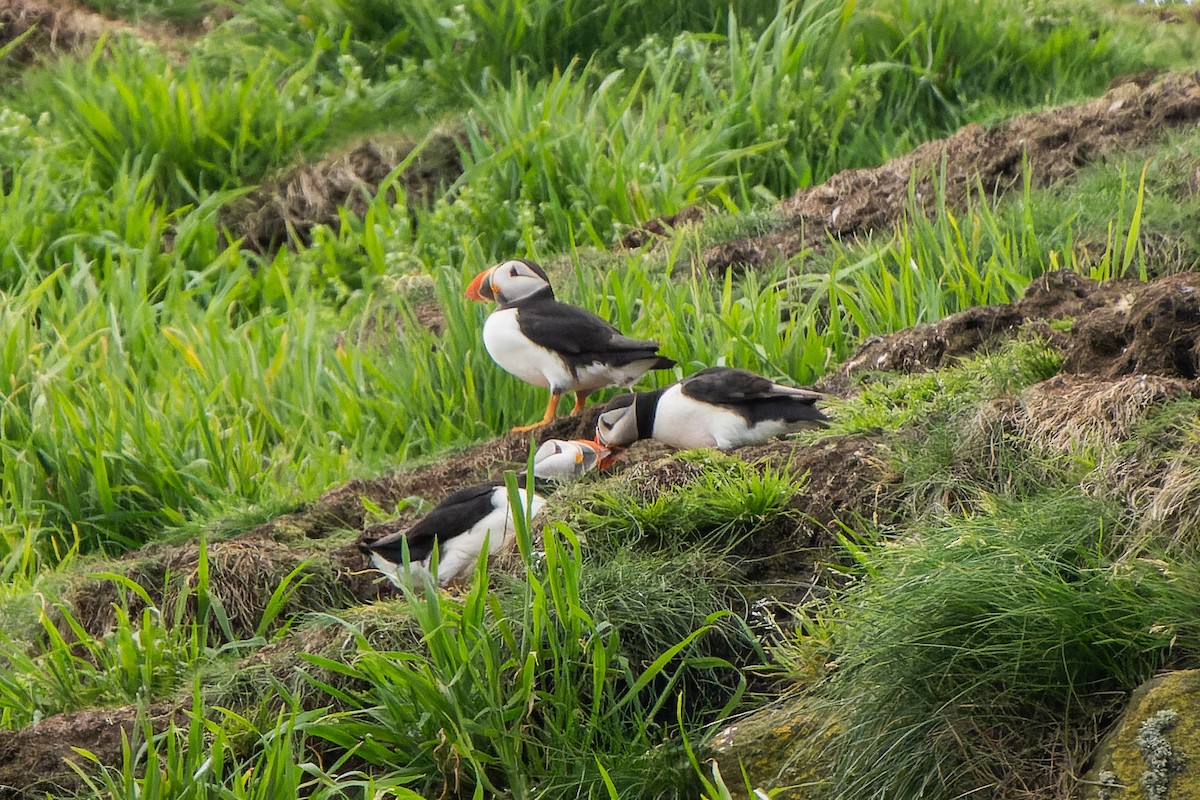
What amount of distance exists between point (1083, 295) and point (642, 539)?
70.7 inches

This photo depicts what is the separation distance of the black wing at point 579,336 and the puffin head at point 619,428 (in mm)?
445

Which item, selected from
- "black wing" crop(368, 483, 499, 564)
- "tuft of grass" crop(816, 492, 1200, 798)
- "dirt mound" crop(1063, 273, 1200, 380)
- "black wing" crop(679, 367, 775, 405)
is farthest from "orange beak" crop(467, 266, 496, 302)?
"tuft of grass" crop(816, 492, 1200, 798)

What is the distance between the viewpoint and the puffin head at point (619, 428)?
4.66m

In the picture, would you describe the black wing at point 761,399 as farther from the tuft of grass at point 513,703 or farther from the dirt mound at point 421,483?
the tuft of grass at point 513,703

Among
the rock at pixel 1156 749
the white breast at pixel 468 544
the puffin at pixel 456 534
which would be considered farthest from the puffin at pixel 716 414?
the rock at pixel 1156 749

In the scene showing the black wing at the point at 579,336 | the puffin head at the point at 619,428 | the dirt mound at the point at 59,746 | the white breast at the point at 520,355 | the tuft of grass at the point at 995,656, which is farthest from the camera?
the white breast at the point at 520,355

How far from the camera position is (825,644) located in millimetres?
3217

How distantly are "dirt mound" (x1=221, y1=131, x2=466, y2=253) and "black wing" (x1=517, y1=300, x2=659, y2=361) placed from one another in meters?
4.04

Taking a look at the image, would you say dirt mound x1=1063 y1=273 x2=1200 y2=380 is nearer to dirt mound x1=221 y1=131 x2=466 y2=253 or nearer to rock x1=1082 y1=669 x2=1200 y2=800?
rock x1=1082 y1=669 x2=1200 y2=800

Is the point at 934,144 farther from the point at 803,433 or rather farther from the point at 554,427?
the point at 803,433

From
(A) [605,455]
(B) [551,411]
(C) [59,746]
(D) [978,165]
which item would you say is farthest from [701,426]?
(D) [978,165]

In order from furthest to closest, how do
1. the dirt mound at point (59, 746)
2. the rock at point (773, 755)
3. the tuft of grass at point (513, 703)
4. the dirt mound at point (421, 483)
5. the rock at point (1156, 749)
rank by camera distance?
1. the dirt mound at point (421, 483)
2. the dirt mound at point (59, 746)
3. the tuft of grass at point (513, 703)
4. the rock at point (773, 755)
5. the rock at point (1156, 749)

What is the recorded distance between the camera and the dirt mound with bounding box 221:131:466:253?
30.4 ft

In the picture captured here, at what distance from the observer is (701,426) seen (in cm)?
454
